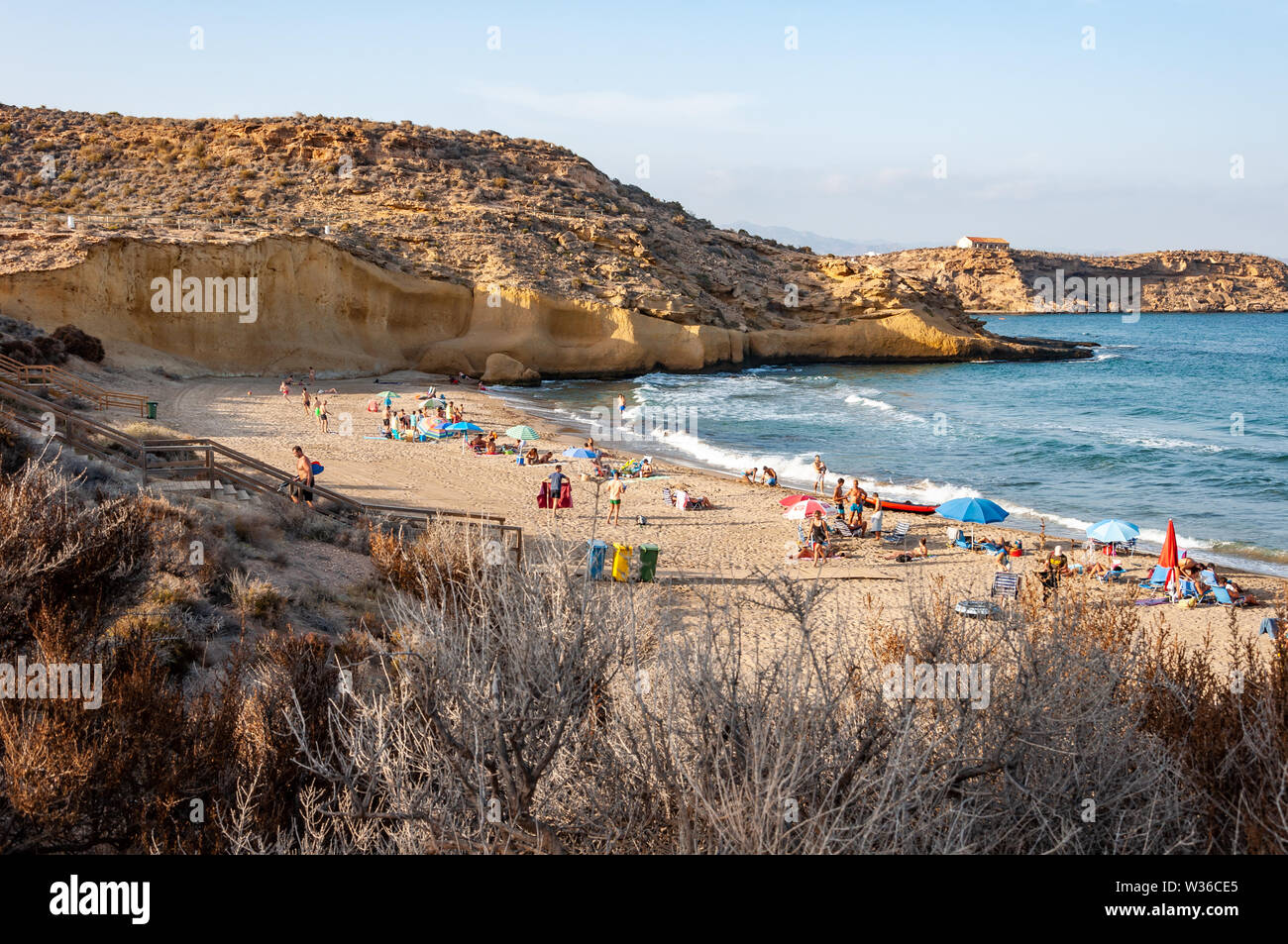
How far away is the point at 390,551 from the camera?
13.0 m

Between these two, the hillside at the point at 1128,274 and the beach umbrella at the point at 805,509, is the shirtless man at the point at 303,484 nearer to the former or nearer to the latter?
the beach umbrella at the point at 805,509

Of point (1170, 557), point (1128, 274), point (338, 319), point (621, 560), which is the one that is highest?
point (1128, 274)

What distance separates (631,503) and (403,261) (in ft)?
82.7

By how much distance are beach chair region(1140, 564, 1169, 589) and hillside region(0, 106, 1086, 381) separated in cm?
3026

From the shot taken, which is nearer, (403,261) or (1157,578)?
(1157,578)

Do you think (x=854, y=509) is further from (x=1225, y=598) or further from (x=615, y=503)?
(x=1225, y=598)

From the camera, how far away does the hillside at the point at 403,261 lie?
1448 inches

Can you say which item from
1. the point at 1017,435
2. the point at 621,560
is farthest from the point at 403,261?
the point at 621,560

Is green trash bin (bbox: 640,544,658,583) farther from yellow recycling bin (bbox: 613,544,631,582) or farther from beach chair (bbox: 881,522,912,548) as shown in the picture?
beach chair (bbox: 881,522,912,548)

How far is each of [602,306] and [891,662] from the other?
3997cm

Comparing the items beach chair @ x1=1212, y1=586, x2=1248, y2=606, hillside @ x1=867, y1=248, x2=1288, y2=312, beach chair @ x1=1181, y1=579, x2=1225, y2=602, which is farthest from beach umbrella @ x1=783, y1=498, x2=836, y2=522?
hillside @ x1=867, y1=248, x2=1288, y2=312

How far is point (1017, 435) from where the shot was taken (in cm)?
3706

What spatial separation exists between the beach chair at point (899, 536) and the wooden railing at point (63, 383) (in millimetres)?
18495
